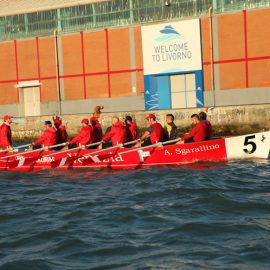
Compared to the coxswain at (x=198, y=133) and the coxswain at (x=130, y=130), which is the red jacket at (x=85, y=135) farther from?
the coxswain at (x=198, y=133)

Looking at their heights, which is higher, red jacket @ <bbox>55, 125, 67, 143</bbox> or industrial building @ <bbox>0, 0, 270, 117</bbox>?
industrial building @ <bbox>0, 0, 270, 117</bbox>

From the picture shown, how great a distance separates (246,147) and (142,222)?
7.89 metres

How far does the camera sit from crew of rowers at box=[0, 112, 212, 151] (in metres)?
18.9

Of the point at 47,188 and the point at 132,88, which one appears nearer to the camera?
the point at 47,188

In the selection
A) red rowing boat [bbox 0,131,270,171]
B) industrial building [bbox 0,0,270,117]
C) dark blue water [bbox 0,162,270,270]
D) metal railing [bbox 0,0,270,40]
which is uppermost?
metal railing [bbox 0,0,270,40]

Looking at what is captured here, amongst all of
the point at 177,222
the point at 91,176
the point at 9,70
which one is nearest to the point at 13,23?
the point at 9,70

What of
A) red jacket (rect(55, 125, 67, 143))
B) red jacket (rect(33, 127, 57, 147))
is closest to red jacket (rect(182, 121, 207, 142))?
red jacket (rect(33, 127, 57, 147))

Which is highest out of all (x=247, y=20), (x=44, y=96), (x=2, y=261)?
(x=247, y=20)

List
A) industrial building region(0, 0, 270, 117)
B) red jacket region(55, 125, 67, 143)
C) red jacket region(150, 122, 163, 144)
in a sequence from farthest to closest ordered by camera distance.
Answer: industrial building region(0, 0, 270, 117), red jacket region(55, 125, 67, 143), red jacket region(150, 122, 163, 144)

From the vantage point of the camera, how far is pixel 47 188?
16203 mm

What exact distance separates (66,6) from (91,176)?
68.4ft

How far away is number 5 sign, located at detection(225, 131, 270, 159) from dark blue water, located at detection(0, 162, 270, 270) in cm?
103

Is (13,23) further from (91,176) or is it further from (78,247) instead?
(78,247)

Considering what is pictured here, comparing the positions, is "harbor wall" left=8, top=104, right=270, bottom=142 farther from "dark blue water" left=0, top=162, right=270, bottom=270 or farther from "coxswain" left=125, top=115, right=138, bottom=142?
"dark blue water" left=0, top=162, right=270, bottom=270
